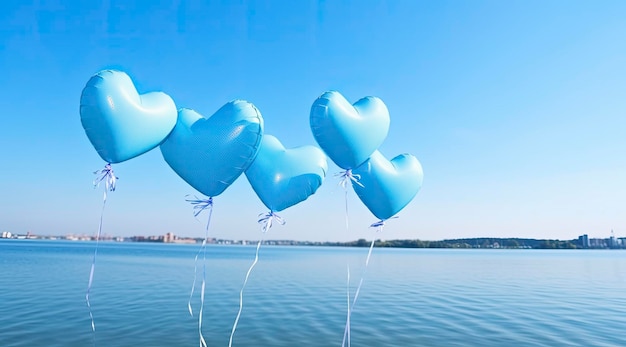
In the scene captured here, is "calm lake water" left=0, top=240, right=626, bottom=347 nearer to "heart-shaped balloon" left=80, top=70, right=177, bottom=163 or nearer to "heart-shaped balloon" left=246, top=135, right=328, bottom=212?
"heart-shaped balloon" left=246, top=135, right=328, bottom=212

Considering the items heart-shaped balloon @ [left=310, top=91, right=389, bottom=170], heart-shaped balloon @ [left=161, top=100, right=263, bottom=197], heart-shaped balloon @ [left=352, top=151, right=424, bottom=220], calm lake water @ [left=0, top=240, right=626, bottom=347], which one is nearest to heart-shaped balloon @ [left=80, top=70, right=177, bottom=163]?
heart-shaped balloon @ [left=161, top=100, right=263, bottom=197]

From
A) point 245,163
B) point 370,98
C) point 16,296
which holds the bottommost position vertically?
point 16,296

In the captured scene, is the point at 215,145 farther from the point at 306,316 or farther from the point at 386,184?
the point at 306,316

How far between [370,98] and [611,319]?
13986 mm

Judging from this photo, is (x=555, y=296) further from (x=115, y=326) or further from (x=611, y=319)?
(x=115, y=326)

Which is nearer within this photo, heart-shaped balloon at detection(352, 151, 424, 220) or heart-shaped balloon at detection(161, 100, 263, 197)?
heart-shaped balloon at detection(161, 100, 263, 197)

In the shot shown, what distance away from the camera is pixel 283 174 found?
6.62 metres

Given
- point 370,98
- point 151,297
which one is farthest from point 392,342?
point 151,297

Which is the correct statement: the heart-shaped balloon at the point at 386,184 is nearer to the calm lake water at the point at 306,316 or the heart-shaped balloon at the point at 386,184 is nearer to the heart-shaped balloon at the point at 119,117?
the heart-shaped balloon at the point at 119,117

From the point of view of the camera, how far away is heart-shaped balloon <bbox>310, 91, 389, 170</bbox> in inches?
245

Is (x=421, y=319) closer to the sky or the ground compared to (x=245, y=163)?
closer to the ground

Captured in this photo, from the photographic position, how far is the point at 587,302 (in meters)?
18.8

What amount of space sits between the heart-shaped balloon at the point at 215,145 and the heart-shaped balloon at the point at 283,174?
2.01 ft

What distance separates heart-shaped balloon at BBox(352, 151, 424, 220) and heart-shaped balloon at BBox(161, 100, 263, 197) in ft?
7.25
